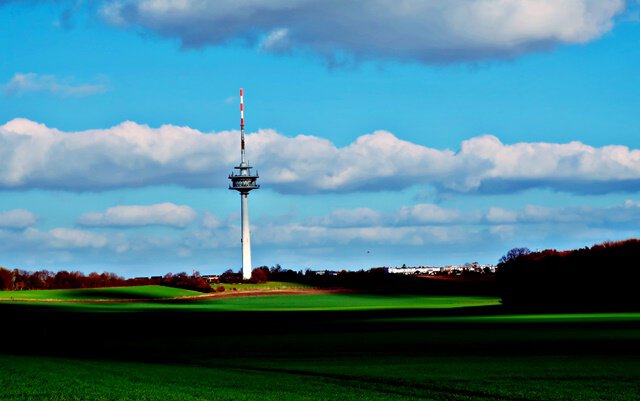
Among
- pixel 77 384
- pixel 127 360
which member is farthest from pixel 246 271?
pixel 77 384

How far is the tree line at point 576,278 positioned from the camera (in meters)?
92.5

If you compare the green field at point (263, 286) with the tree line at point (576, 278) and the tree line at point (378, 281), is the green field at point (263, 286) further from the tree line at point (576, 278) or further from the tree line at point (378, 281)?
the tree line at point (576, 278)

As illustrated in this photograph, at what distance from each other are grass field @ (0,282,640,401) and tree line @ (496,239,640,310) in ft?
83.5

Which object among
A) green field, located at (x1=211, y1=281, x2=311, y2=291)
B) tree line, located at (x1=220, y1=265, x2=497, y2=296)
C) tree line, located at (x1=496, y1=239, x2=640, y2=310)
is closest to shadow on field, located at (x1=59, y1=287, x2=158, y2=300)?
green field, located at (x1=211, y1=281, x2=311, y2=291)

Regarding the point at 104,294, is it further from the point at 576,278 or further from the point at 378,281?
the point at 576,278

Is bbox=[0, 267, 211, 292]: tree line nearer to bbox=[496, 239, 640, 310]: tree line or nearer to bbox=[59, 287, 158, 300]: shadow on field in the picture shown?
bbox=[59, 287, 158, 300]: shadow on field

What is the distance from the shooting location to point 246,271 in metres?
156

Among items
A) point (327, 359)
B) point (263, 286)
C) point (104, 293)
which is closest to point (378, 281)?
point (263, 286)

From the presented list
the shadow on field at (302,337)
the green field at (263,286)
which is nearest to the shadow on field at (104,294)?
the green field at (263,286)

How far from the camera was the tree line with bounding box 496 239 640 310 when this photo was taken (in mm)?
92500

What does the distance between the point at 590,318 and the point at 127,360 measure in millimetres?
36003

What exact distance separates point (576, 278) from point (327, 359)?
209 ft

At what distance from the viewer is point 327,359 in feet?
128

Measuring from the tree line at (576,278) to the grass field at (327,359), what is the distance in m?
25.5
